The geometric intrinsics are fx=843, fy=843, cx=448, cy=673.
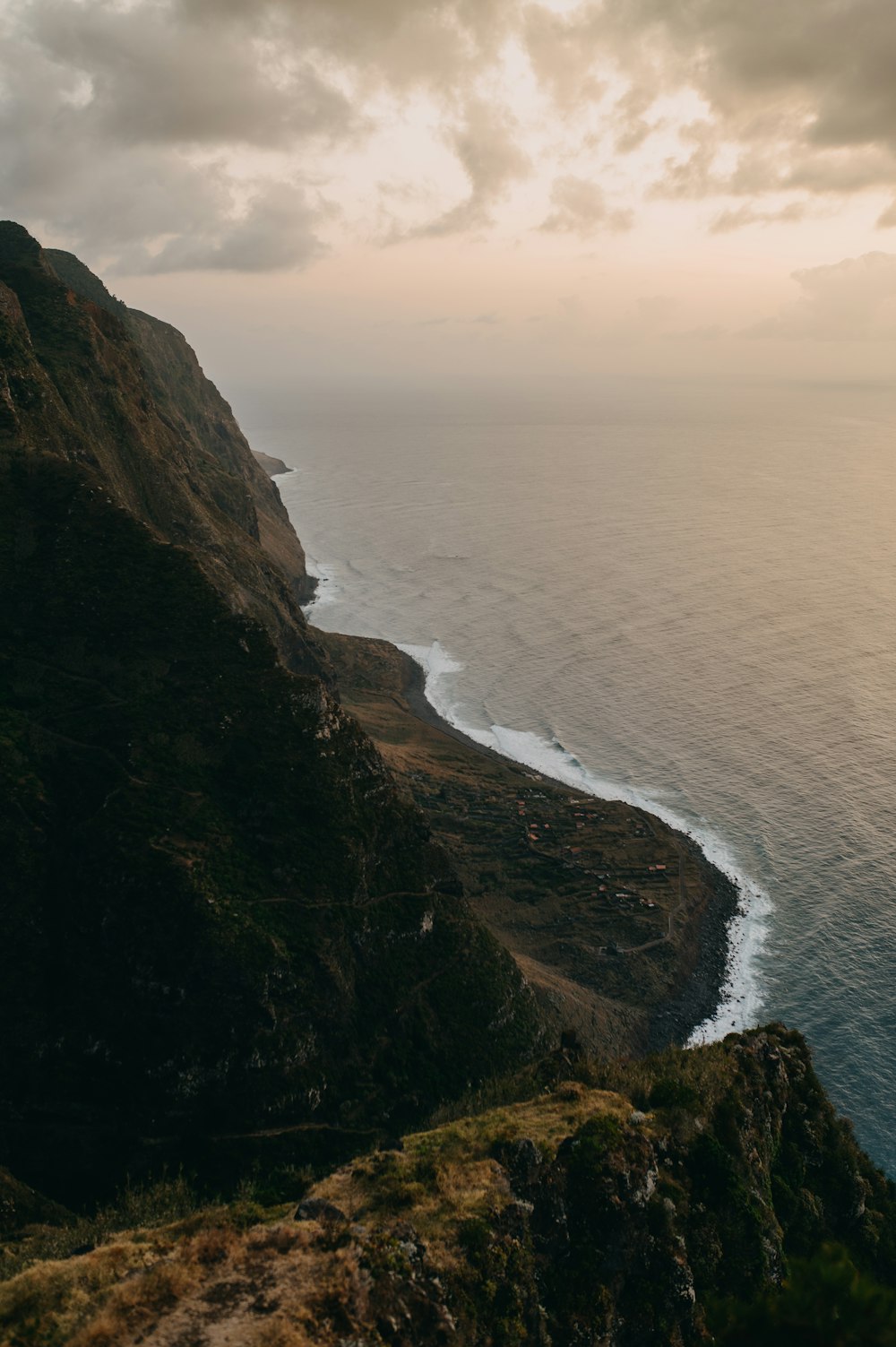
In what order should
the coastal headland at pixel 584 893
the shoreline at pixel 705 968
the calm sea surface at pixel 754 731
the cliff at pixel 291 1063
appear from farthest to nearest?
the calm sea surface at pixel 754 731 < the coastal headland at pixel 584 893 < the shoreline at pixel 705 968 < the cliff at pixel 291 1063

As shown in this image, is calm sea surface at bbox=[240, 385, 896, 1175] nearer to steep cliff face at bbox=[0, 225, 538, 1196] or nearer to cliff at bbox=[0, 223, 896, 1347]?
cliff at bbox=[0, 223, 896, 1347]

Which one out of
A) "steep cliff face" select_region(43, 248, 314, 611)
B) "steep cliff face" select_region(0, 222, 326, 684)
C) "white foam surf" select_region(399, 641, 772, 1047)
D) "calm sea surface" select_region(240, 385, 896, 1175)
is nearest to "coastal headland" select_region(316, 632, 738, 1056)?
"white foam surf" select_region(399, 641, 772, 1047)

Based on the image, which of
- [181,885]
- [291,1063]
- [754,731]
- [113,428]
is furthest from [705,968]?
[113,428]

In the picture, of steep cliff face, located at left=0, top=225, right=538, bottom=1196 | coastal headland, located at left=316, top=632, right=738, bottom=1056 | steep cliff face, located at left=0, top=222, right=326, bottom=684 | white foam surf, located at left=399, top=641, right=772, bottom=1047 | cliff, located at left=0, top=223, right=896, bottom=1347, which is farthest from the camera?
white foam surf, located at left=399, top=641, right=772, bottom=1047

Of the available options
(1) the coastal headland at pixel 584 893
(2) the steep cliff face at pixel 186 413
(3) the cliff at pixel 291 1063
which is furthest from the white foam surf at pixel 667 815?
(2) the steep cliff face at pixel 186 413

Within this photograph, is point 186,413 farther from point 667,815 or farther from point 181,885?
point 181,885

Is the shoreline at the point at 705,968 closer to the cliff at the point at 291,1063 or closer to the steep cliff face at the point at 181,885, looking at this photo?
the cliff at the point at 291,1063

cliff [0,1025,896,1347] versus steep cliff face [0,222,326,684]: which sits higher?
steep cliff face [0,222,326,684]
